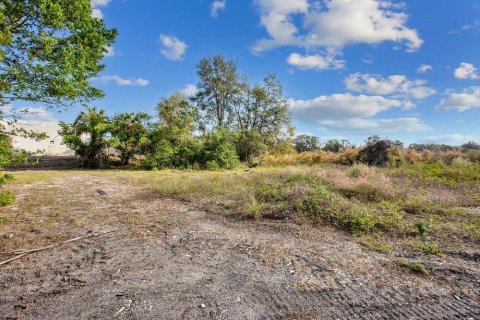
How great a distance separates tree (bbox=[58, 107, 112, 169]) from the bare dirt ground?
11.0 metres

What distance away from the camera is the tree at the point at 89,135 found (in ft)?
50.9

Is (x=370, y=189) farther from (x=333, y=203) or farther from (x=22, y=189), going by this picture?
(x=22, y=189)

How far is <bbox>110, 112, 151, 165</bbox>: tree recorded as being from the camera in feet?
52.7

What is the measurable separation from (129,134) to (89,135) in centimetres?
218

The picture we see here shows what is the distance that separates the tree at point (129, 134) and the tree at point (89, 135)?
0.50 metres

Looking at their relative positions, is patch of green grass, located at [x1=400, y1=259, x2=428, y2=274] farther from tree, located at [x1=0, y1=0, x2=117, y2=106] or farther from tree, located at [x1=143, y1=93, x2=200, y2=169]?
tree, located at [x1=143, y1=93, x2=200, y2=169]

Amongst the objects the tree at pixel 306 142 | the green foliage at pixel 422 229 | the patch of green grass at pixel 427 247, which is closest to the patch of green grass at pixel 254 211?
the patch of green grass at pixel 427 247

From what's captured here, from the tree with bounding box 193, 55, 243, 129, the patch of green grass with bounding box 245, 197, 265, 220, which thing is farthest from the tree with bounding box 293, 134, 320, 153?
the patch of green grass with bounding box 245, 197, 265, 220

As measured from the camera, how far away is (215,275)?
11.2ft

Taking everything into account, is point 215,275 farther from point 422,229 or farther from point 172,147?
point 172,147

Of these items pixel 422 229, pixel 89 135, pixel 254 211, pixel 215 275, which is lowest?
pixel 215 275

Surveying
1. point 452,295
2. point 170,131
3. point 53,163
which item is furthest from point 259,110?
point 452,295

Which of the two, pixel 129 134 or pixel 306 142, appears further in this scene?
pixel 306 142

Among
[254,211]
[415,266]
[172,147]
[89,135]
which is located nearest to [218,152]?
[172,147]
